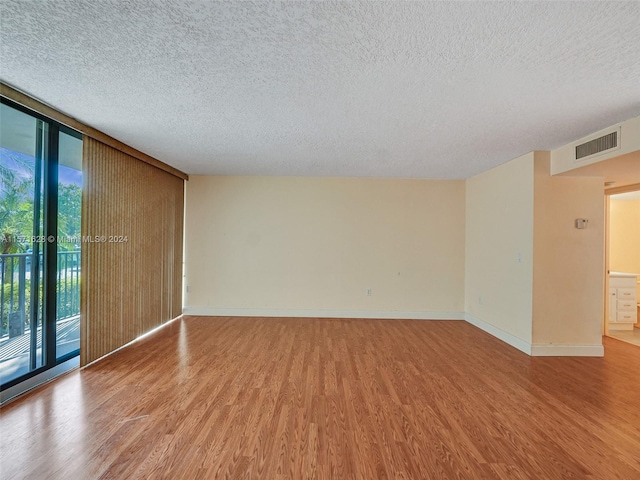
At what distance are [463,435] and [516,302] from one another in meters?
2.54

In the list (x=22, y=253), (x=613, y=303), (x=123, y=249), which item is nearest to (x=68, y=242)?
(x=22, y=253)

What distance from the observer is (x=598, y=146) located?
3.00 metres

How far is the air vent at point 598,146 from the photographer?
284cm

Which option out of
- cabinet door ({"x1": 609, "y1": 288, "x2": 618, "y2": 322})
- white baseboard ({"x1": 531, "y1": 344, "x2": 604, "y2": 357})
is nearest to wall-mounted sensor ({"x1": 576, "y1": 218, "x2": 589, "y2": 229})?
white baseboard ({"x1": 531, "y1": 344, "x2": 604, "y2": 357})

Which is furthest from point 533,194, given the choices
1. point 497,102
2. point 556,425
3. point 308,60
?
point 308,60

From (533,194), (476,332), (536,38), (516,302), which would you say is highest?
(536,38)

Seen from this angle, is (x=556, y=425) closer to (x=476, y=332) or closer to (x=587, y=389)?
(x=587, y=389)

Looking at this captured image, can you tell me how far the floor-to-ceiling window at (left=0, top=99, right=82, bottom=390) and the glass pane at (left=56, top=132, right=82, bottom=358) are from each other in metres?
0.09

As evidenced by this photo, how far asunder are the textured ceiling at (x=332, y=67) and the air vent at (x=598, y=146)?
130mm

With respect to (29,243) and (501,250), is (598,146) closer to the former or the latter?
(501,250)

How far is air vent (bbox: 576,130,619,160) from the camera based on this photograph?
9.30 ft

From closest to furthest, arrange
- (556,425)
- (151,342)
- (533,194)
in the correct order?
(556,425), (533,194), (151,342)

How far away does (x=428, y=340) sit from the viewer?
4180 millimetres

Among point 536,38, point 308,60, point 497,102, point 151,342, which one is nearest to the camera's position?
point 536,38
